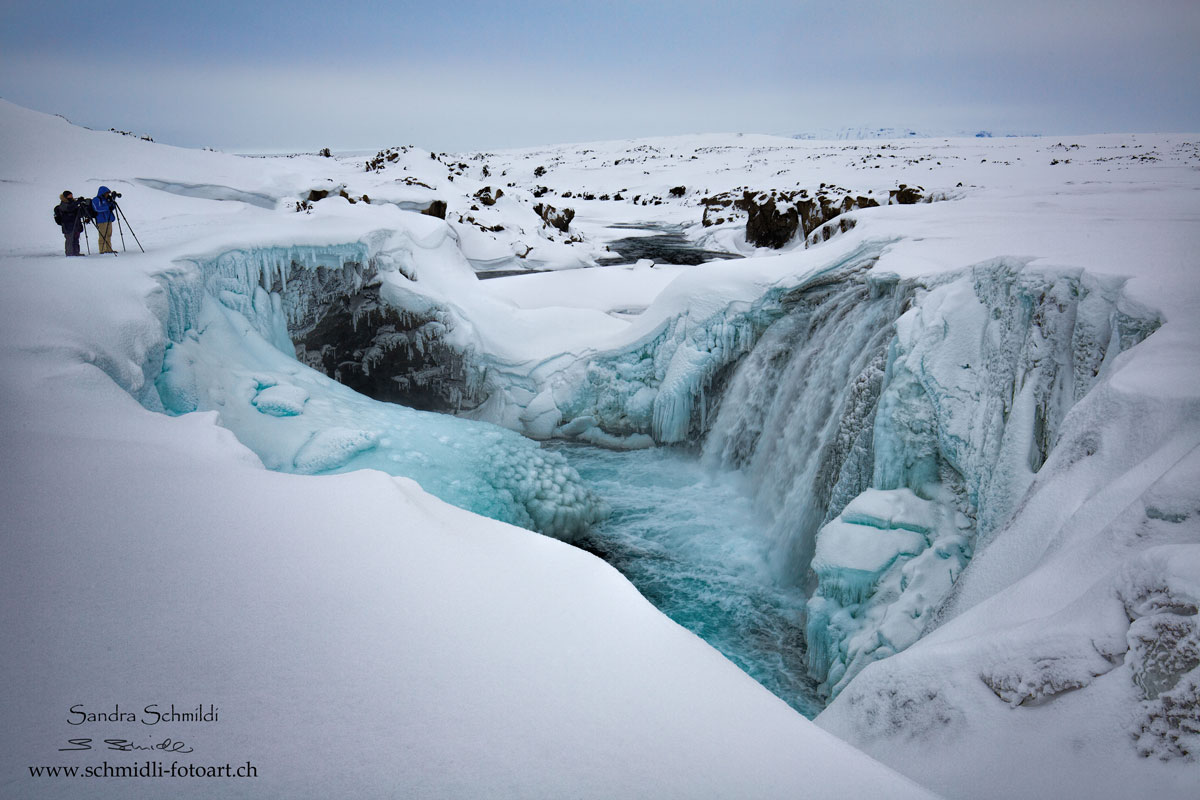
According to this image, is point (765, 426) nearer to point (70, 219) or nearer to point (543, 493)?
point (543, 493)

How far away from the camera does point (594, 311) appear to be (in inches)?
474

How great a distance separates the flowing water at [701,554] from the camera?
6.38m

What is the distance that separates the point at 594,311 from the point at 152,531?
31.8 ft

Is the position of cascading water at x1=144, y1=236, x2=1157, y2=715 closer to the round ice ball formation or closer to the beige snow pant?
the round ice ball formation

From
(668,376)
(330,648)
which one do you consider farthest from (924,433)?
(330,648)

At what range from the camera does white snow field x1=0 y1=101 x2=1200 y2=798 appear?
79.7 inches

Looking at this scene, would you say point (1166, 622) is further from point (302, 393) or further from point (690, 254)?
point (690, 254)

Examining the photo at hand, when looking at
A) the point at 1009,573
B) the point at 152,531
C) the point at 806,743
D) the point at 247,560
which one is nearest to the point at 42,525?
the point at 152,531

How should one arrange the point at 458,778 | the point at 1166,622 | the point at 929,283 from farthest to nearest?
1. the point at 929,283
2. the point at 1166,622
3. the point at 458,778

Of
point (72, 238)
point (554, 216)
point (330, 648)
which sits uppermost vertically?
point (554, 216)

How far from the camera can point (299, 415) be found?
7.68 m

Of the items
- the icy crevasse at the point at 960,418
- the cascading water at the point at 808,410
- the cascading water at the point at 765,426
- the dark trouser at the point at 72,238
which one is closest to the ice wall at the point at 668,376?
the cascading water at the point at 765,426

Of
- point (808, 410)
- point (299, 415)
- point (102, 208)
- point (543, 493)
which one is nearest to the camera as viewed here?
point (299, 415)
